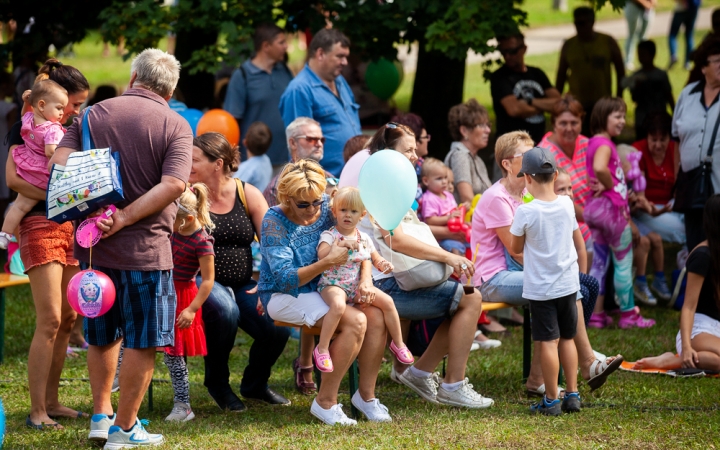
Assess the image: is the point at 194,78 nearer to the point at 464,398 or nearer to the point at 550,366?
the point at 464,398

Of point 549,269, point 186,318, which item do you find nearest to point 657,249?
point 549,269

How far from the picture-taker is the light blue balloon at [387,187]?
5141mm

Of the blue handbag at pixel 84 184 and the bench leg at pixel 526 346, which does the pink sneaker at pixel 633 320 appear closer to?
the bench leg at pixel 526 346

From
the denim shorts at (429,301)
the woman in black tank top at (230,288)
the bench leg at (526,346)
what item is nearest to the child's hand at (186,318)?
the woman in black tank top at (230,288)

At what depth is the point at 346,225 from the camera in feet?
16.7

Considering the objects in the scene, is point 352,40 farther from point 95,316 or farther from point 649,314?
point 95,316

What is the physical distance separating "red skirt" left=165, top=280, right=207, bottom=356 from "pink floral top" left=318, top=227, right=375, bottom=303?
761 millimetres

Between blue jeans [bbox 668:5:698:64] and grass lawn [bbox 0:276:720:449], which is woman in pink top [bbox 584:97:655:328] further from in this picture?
blue jeans [bbox 668:5:698:64]

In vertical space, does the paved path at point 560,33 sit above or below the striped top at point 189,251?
above

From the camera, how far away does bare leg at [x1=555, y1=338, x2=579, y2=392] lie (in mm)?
5453

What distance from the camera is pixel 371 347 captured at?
526 cm

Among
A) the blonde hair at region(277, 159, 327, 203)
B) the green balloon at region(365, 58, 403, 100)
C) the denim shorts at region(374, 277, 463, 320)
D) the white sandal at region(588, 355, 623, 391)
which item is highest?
the green balloon at region(365, 58, 403, 100)

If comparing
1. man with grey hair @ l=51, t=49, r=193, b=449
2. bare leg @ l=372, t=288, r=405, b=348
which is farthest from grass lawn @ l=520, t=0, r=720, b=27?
man with grey hair @ l=51, t=49, r=193, b=449

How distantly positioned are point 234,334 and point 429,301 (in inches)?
45.8
